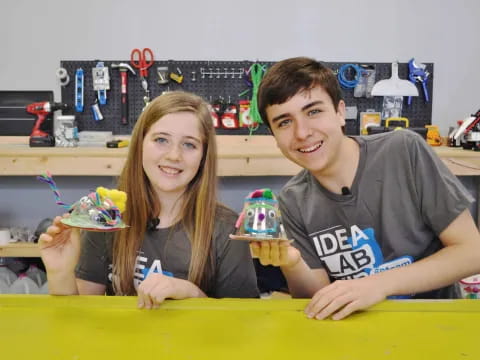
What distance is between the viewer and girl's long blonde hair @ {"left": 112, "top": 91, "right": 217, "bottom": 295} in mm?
1332

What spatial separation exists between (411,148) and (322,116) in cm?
28

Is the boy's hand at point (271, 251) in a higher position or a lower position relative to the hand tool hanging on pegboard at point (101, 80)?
lower

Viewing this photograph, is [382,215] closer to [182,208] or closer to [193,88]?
[182,208]

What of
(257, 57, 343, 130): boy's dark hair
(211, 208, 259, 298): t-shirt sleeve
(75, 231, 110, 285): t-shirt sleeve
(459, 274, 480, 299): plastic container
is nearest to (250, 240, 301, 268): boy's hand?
(211, 208, 259, 298): t-shirt sleeve

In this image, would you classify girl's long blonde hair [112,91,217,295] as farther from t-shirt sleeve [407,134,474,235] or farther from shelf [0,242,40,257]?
shelf [0,242,40,257]

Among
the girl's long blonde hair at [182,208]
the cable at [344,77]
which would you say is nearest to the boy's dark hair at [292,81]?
the girl's long blonde hair at [182,208]

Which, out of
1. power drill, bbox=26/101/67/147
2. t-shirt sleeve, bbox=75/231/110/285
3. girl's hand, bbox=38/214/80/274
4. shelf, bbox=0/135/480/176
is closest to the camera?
girl's hand, bbox=38/214/80/274

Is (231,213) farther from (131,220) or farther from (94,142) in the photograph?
(94,142)

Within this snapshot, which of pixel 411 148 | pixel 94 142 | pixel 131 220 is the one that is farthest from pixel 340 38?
pixel 131 220

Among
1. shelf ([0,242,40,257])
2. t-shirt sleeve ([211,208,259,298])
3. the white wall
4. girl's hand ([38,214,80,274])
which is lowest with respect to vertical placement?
shelf ([0,242,40,257])

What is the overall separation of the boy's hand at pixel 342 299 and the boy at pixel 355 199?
263 mm

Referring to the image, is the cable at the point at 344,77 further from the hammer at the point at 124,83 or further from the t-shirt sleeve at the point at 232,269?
the t-shirt sleeve at the point at 232,269

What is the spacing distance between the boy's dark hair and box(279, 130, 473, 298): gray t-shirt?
239mm

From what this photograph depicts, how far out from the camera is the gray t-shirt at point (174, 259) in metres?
1.36
